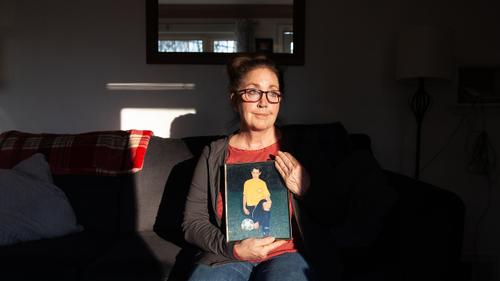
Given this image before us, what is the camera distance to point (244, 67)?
4.41ft

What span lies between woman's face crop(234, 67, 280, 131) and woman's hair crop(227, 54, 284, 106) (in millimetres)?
18

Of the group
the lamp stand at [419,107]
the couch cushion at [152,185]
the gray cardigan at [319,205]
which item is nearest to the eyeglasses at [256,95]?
the gray cardigan at [319,205]

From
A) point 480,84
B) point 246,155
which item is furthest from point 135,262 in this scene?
point 480,84

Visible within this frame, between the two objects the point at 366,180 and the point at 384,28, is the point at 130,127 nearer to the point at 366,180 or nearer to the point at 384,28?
the point at 366,180

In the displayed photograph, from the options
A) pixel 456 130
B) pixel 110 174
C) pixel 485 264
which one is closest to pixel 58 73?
pixel 110 174

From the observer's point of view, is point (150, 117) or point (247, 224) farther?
point (150, 117)

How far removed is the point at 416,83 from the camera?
2.27m

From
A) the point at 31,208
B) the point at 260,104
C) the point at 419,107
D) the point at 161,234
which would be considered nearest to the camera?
the point at 260,104

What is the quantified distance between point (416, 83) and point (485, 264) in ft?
A: 3.91

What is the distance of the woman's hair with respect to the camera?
1336 mm

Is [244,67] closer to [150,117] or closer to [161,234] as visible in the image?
[161,234]

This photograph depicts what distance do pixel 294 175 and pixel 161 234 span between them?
0.81 meters

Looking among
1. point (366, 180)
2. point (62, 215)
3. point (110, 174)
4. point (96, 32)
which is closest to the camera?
point (366, 180)

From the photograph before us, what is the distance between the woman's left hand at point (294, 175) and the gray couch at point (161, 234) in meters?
0.35
